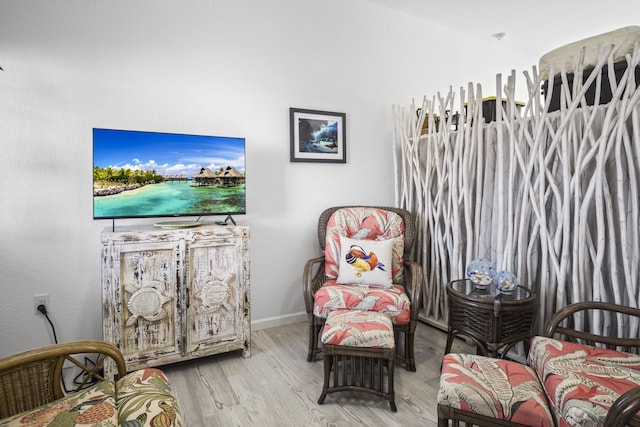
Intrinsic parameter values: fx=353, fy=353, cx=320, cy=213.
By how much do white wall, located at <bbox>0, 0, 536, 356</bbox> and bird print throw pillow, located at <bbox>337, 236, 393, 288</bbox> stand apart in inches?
26.0

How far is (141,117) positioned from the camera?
2463mm

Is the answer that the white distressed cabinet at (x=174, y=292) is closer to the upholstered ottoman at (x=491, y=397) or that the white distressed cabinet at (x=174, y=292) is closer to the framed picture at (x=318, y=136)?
the framed picture at (x=318, y=136)

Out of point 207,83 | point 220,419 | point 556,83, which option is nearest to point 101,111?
point 207,83

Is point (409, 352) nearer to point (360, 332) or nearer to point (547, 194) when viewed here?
point (360, 332)

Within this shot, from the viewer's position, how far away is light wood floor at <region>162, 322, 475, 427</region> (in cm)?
181

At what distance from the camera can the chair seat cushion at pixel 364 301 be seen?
2283mm

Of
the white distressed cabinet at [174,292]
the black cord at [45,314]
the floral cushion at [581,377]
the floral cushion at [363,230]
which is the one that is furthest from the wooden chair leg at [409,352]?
the black cord at [45,314]

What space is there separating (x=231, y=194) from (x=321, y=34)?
165cm

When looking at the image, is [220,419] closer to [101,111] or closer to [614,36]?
[101,111]

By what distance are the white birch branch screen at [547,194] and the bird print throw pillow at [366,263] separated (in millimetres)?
635

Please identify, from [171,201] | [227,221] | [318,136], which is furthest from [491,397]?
[318,136]

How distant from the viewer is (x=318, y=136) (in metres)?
3.14

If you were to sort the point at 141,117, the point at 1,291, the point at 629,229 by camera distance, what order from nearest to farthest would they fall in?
1. the point at 629,229
2. the point at 1,291
3. the point at 141,117

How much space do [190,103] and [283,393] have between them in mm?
2079
